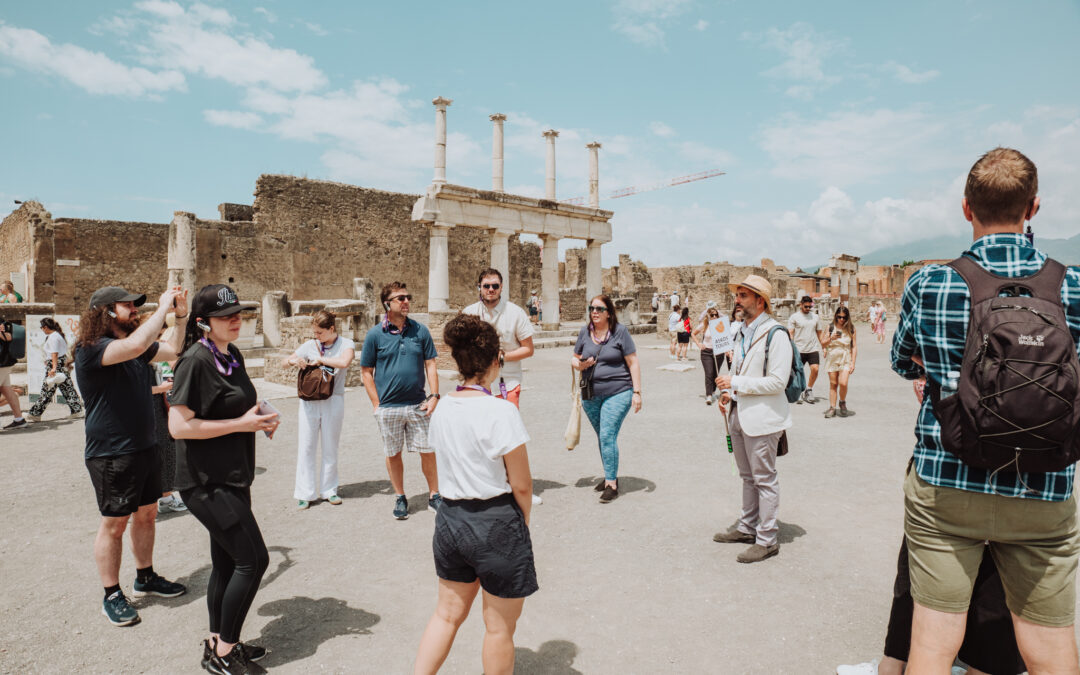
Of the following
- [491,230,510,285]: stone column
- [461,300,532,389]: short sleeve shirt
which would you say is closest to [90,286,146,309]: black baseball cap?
[461,300,532,389]: short sleeve shirt

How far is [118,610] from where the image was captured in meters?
3.19

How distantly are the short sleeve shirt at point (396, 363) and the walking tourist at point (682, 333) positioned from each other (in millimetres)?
11678

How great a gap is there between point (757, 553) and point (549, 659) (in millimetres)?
1657

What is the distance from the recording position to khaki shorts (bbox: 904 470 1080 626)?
1825 millimetres

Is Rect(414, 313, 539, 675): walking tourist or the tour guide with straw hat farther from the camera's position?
the tour guide with straw hat

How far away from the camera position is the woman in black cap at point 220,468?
269 cm

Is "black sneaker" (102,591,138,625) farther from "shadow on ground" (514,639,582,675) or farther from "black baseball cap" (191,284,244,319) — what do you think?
"shadow on ground" (514,639,582,675)

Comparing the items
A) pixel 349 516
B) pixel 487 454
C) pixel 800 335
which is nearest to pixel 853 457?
pixel 800 335

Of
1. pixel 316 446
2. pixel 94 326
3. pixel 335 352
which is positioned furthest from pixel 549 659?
pixel 335 352

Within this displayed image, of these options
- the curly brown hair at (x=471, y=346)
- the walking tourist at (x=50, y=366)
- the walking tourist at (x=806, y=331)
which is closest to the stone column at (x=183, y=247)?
the walking tourist at (x=50, y=366)

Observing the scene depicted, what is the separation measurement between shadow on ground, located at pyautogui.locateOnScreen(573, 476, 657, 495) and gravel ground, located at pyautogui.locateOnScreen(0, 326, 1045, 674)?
0.10 ft

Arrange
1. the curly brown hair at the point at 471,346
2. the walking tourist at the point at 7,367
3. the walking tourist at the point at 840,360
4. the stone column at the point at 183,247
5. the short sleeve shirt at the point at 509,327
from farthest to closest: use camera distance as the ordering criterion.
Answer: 1. the stone column at the point at 183,247
2. the walking tourist at the point at 840,360
3. the walking tourist at the point at 7,367
4. the short sleeve shirt at the point at 509,327
5. the curly brown hair at the point at 471,346

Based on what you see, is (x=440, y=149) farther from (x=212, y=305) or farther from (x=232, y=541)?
(x=232, y=541)

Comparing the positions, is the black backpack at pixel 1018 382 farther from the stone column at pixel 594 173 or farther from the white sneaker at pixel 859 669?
the stone column at pixel 594 173
